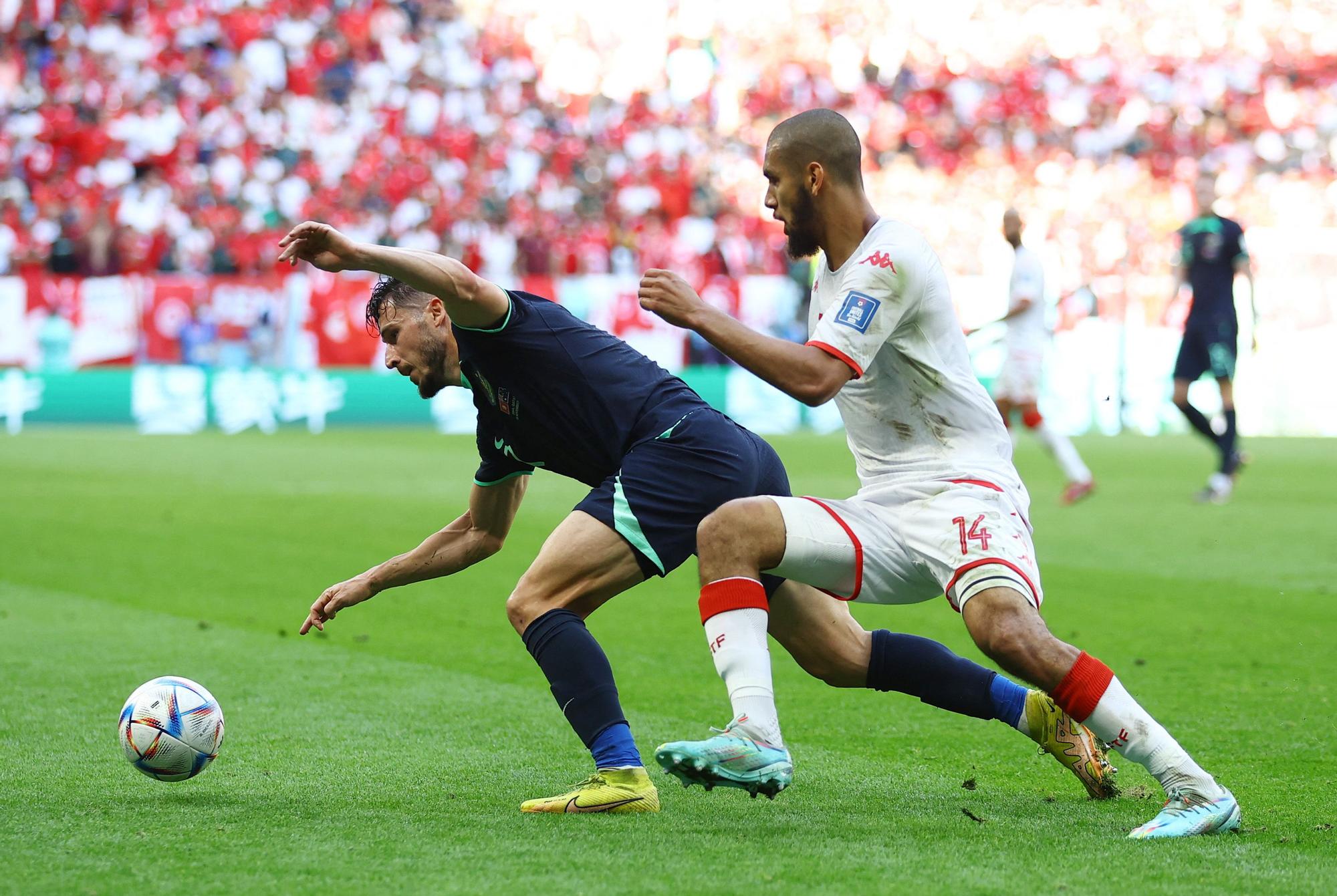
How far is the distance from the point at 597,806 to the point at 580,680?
32cm

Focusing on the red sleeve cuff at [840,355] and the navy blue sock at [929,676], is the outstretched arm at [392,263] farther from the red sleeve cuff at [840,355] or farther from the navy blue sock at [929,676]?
the navy blue sock at [929,676]

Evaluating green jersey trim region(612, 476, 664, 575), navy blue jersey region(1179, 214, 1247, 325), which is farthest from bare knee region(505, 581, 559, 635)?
navy blue jersey region(1179, 214, 1247, 325)

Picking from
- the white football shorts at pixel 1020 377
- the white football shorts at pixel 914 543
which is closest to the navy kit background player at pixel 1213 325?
the white football shorts at pixel 1020 377

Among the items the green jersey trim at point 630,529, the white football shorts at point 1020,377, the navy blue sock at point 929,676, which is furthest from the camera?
the white football shorts at point 1020,377

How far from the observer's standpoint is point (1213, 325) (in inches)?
536

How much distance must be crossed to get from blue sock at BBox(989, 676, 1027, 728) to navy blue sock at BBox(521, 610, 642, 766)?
1059 millimetres

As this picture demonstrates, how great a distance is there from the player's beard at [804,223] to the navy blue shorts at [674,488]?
585 millimetres

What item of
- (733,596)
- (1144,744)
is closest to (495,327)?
(733,596)

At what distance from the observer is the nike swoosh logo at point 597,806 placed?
4.08 meters

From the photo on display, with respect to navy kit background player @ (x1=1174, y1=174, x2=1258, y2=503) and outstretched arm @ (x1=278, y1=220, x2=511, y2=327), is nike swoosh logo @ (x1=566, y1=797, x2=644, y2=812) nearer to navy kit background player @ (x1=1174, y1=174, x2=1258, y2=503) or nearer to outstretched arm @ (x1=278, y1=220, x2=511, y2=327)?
outstretched arm @ (x1=278, y1=220, x2=511, y2=327)

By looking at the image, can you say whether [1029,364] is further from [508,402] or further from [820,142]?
[820,142]

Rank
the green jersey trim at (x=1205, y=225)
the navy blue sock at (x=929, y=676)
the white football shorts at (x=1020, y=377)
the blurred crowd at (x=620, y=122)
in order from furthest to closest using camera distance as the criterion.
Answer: the blurred crowd at (x=620, y=122)
the green jersey trim at (x=1205, y=225)
the white football shorts at (x=1020, y=377)
the navy blue sock at (x=929, y=676)

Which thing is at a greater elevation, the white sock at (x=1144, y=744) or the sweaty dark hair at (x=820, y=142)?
the sweaty dark hair at (x=820, y=142)

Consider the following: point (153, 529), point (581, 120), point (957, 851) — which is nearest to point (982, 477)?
point (957, 851)
